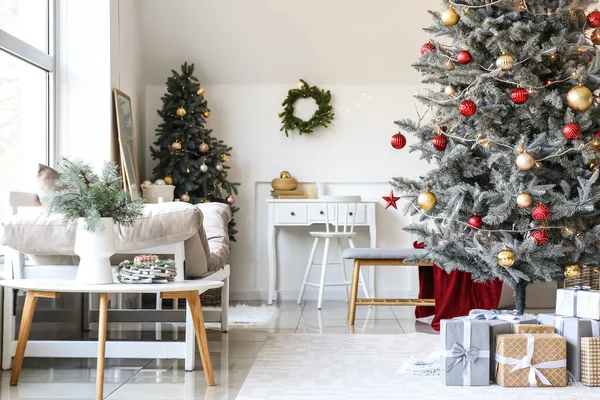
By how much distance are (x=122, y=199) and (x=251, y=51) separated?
351cm

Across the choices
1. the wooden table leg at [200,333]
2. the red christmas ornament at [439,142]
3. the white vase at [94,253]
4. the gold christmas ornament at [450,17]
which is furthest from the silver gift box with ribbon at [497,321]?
the white vase at [94,253]

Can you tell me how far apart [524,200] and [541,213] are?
9 centimetres

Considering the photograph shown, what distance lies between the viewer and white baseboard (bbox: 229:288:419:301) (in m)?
6.32

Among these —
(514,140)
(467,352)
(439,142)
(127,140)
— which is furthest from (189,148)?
(467,352)

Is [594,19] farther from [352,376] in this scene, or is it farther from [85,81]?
[85,81]

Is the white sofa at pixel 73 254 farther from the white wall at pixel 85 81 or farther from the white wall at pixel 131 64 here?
the white wall at pixel 131 64

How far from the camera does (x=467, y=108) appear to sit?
3.31 m

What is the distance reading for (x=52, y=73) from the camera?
16.3 ft

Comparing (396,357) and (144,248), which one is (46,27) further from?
(396,357)

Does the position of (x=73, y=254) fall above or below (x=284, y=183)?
below

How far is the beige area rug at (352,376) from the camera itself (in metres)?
2.80

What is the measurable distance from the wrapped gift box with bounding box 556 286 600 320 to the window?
9.03 ft

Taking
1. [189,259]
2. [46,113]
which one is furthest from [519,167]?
[46,113]

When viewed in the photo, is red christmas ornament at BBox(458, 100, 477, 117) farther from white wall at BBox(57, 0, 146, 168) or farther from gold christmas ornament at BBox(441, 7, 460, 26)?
white wall at BBox(57, 0, 146, 168)
